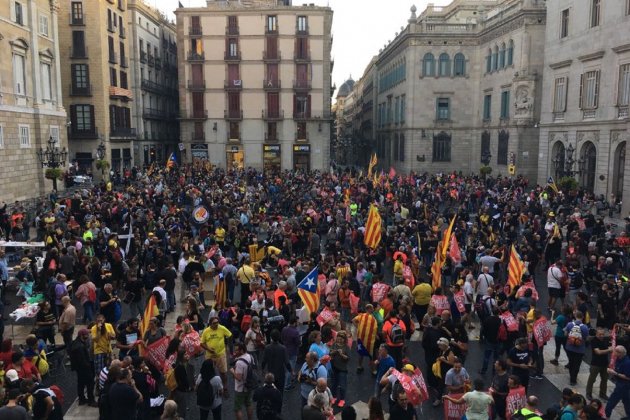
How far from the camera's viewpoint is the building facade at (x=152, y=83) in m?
53.7

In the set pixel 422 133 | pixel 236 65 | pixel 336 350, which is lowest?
A: pixel 336 350

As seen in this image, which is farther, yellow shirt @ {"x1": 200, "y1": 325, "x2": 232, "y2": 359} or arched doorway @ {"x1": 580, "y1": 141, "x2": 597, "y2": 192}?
arched doorway @ {"x1": 580, "y1": 141, "x2": 597, "y2": 192}

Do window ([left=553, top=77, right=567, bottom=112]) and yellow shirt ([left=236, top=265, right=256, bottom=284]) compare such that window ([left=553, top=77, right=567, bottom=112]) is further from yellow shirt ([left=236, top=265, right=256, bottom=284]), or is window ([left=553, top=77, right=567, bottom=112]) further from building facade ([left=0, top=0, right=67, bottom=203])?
building facade ([left=0, top=0, right=67, bottom=203])

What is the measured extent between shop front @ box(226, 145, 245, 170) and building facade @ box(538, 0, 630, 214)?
1148 inches

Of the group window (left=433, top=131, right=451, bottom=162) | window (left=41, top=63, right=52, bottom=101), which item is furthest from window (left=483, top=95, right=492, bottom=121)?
window (left=41, top=63, right=52, bottom=101)

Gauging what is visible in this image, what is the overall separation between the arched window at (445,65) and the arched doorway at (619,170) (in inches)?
877

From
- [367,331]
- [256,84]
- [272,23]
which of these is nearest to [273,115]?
[256,84]

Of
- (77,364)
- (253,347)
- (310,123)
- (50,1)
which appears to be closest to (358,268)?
(253,347)

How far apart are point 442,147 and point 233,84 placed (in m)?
21.3

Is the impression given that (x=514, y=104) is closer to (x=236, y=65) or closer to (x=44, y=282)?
(x=236, y=65)

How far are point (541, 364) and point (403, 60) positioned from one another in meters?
45.7

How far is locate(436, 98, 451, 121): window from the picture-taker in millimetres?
51000

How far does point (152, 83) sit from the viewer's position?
57.6 m

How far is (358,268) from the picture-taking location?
47.1ft
